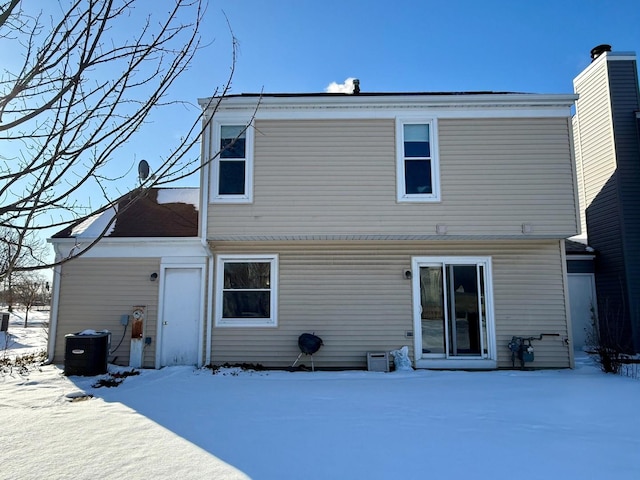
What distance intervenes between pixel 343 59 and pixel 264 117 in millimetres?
2261

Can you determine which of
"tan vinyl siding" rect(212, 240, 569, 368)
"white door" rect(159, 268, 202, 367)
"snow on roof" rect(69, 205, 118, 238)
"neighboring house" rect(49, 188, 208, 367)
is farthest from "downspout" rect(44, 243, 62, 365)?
"tan vinyl siding" rect(212, 240, 569, 368)

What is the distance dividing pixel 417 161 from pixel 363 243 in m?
2.06

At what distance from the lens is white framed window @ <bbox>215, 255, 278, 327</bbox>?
29.0ft

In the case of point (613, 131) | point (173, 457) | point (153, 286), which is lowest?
point (173, 457)

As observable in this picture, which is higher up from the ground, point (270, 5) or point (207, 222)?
point (270, 5)

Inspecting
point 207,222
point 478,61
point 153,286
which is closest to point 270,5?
point 207,222

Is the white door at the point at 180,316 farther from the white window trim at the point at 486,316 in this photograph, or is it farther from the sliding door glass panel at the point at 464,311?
the sliding door glass panel at the point at 464,311

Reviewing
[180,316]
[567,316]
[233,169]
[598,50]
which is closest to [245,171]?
[233,169]

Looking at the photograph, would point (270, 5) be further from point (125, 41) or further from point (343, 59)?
point (343, 59)

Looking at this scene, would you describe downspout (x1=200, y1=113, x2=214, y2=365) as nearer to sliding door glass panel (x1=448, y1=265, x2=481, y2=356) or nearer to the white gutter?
the white gutter

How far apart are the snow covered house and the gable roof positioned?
32cm

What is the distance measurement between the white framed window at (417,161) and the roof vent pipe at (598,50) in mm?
7433

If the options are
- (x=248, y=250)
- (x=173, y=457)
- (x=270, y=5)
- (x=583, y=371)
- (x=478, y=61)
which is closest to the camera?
(x=173, y=457)

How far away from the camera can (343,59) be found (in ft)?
30.8
